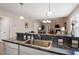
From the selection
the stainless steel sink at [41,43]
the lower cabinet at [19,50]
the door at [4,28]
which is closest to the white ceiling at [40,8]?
the door at [4,28]

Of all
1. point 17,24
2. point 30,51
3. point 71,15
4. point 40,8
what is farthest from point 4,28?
point 71,15

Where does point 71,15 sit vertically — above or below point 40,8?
below

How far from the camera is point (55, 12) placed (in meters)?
1.70

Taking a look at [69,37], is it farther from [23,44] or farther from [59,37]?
[23,44]

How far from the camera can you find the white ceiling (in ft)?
5.49

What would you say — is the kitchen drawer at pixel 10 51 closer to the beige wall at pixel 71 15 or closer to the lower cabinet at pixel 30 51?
the lower cabinet at pixel 30 51

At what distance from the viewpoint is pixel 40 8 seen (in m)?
1.71

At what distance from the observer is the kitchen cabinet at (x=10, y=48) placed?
1758 mm

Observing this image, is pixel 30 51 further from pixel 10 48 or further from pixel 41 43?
pixel 10 48

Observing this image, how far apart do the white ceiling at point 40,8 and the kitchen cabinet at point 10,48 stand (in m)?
0.56

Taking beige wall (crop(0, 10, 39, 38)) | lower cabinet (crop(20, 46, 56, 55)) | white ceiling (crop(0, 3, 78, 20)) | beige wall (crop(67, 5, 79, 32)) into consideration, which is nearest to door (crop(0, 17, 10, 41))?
beige wall (crop(0, 10, 39, 38))

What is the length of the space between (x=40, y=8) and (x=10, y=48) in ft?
2.86

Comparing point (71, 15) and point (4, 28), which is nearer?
point (71, 15)

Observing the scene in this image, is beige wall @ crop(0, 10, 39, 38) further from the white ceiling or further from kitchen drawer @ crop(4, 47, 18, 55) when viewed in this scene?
kitchen drawer @ crop(4, 47, 18, 55)
